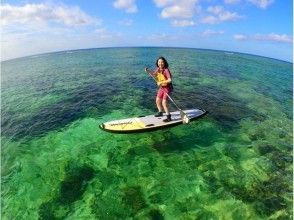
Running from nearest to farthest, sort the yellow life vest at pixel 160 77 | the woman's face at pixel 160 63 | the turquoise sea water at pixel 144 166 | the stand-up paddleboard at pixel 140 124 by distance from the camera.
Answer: the turquoise sea water at pixel 144 166, the woman's face at pixel 160 63, the stand-up paddleboard at pixel 140 124, the yellow life vest at pixel 160 77

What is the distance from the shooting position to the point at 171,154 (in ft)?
45.4

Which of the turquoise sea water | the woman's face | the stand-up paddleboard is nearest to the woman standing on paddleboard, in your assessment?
the woman's face

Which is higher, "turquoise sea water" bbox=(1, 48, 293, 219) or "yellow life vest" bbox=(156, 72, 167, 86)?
"yellow life vest" bbox=(156, 72, 167, 86)

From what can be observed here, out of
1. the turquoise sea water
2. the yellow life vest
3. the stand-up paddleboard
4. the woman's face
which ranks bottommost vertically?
the turquoise sea water

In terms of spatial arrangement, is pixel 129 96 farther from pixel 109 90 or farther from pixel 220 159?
pixel 220 159

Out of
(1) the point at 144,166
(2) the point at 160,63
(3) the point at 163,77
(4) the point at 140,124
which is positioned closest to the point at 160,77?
(3) the point at 163,77

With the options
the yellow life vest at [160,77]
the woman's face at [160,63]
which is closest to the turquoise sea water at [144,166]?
the yellow life vest at [160,77]

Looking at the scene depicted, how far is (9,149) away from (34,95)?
47.4ft

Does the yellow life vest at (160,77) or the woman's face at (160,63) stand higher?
→ the woman's face at (160,63)

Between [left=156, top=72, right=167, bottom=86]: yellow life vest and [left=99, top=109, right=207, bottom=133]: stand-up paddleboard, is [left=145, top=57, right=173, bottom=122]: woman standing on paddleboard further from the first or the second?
[left=99, top=109, right=207, bottom=133]: stand-up paddleboard

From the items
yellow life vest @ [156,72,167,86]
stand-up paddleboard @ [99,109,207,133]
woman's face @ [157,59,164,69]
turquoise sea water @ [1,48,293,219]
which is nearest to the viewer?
turquoise sea water @ [1,48,293,219]

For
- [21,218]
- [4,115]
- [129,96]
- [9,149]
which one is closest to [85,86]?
[129,96]

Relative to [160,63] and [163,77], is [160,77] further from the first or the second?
[160,63]

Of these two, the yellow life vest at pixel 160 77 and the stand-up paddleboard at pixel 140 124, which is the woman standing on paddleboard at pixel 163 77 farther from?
the stand-up paddleboard at pixel 140 124
